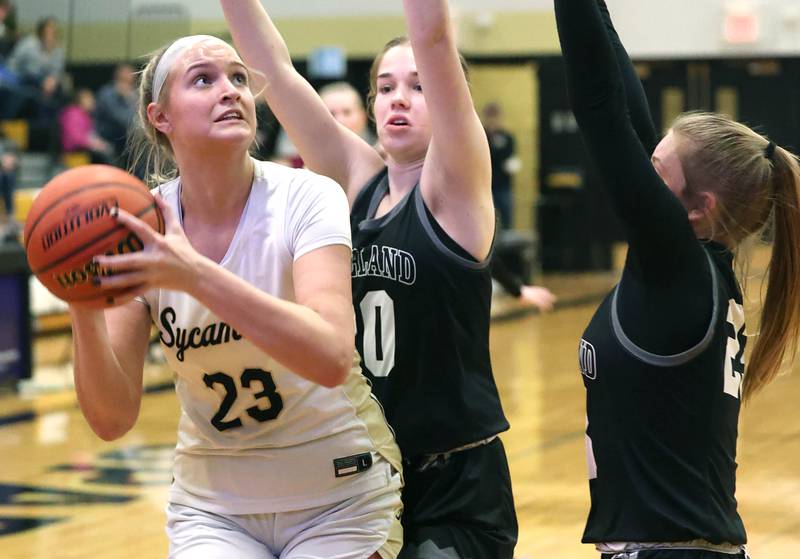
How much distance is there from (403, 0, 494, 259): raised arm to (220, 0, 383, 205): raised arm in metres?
0.36

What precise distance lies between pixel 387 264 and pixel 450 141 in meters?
0.34

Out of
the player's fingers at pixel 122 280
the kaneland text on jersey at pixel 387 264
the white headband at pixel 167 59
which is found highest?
the white headband at pixel 167 59

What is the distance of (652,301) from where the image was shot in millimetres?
2336

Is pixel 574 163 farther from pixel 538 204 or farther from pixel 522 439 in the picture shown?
pixel 522 439

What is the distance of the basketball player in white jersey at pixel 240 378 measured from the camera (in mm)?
2494

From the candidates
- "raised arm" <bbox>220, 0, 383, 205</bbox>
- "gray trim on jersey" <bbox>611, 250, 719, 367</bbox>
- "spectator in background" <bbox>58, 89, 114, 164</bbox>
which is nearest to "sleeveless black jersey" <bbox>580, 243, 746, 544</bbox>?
"gray trim on jersey" <bbox>611, 250, 719, 367</bbox>

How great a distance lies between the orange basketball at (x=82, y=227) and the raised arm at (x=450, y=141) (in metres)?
0.76

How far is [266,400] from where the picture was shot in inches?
99.3

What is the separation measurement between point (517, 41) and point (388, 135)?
14.2 metres

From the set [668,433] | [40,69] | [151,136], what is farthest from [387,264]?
[40,69]

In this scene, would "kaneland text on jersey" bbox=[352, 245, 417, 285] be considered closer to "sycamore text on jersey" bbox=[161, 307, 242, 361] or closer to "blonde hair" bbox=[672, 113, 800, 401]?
"sycamore text on jersey" bbox=[161, 307, 242, 361]

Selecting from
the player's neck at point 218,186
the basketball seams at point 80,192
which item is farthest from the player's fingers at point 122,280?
the player's neck at point 218,186

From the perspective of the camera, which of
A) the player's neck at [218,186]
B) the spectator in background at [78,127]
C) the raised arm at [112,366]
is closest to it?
the raised arm at [112,366]

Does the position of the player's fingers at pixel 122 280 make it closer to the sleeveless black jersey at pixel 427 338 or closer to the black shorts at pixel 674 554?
the sleeveless black jersey at pixel 427 338
